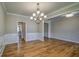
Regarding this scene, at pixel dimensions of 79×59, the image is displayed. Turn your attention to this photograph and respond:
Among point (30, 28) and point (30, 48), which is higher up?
point (30, 28)

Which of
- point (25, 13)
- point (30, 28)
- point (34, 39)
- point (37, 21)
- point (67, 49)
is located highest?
point (25, 13)

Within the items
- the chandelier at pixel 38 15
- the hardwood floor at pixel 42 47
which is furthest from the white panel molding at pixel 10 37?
the chandelier at pixel 38 15

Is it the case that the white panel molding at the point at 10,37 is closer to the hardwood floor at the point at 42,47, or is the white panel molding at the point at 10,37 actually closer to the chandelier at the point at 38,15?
the hardwood floor at the point at 42,47

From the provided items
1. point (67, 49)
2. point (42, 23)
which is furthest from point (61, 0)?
point (67, 49)

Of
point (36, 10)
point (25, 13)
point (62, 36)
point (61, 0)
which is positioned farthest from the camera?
point (62, 36)

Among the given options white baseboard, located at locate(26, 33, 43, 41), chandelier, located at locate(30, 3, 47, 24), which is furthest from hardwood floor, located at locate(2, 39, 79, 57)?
chandelier, located at locate(30, 3, 47, 24)

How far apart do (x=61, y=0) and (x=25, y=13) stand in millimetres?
701

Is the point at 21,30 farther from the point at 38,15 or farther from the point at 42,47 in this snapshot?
the point at 42,47

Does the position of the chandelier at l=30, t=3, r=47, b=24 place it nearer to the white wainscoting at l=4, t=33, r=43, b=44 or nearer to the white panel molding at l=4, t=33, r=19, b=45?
the white wainscoting at l=4, t=33, r=43, b=44

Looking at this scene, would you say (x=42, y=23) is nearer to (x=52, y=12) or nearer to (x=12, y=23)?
(x=52, y=12)

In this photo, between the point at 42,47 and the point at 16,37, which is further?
the point at 42,47

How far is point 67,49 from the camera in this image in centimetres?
146

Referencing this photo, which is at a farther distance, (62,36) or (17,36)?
(62,36)

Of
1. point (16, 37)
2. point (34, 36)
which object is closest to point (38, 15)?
point (34, 36)
